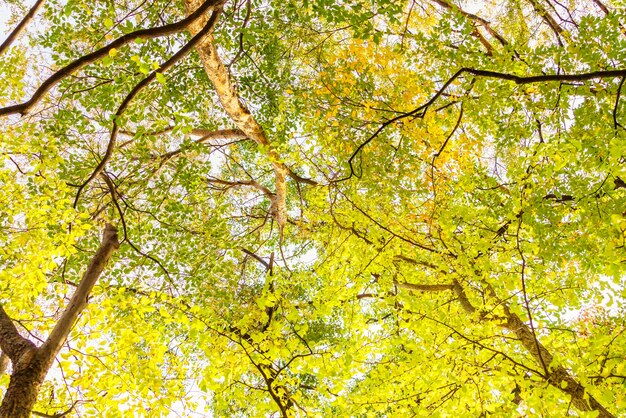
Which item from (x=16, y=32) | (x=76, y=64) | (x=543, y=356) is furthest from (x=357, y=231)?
(x=16, y=32)

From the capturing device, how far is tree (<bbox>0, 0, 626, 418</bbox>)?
307 cm

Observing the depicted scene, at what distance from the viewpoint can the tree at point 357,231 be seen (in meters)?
3.07

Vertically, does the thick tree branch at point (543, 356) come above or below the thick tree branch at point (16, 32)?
below

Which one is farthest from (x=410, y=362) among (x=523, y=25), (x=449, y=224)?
(x=523, y=25)

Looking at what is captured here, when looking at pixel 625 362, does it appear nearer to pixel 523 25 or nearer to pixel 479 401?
pixel 479 401

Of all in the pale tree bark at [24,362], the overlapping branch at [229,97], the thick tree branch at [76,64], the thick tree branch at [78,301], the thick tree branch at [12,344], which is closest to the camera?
the thick tree branch at [76,64]

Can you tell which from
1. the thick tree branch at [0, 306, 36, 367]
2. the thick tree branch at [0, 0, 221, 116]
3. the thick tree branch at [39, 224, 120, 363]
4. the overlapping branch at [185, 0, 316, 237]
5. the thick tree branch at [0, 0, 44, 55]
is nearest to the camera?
the thick tree branch at [0, 0, 221, 116]

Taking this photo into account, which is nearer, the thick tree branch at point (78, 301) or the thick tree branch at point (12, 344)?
the thick tree branch at point (12, 344)

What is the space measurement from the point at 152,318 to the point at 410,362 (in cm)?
470

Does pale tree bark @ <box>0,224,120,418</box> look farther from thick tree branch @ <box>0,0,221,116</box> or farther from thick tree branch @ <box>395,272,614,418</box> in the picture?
thick tree branch @ <box>395,272,614,418</box>

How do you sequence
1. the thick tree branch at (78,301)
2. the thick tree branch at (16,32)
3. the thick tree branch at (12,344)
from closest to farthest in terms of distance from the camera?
the thick tree branch at (16,32) → the thick tree branch at (12,344) → the thick tree branch at (78,301)

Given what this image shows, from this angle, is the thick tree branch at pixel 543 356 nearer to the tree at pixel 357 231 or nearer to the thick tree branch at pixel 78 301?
the tree at pixel 357 231

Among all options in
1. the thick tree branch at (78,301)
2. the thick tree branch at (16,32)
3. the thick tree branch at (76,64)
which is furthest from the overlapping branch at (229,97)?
the thick tree branch at (78,301)

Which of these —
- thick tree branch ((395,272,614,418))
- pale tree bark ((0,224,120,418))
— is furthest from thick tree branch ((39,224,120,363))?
thick tree branch ((395,272,614,418))
